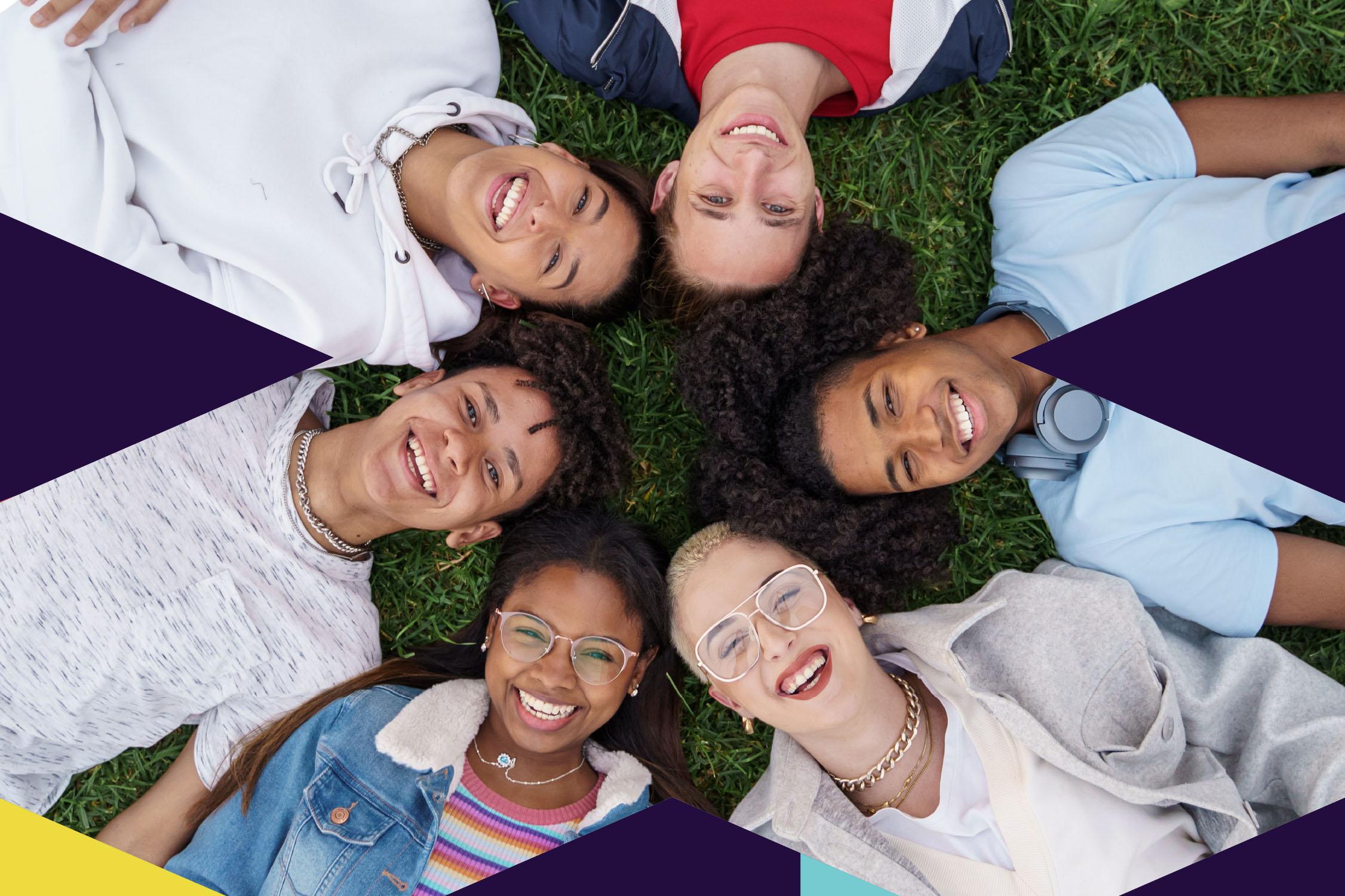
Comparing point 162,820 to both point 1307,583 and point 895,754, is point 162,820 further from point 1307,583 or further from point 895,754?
point 1307,583

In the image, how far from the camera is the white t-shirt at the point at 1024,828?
107 inches

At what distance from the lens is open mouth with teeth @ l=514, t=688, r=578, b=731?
2854mm

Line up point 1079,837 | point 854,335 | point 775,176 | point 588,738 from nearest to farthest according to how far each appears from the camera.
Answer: point 775,176
point 1079,837
point 854,335
point 588,738

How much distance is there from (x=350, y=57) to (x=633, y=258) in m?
1.02

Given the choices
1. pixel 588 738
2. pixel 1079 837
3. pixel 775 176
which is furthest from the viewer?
pixel 588 738

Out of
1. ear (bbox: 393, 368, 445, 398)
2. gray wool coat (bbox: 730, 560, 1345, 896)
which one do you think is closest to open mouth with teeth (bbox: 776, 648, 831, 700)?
gray wool coat (bbox: 730, 560, 1345, 896)

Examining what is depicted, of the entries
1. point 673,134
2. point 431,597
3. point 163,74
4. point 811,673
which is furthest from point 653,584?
point 163,74

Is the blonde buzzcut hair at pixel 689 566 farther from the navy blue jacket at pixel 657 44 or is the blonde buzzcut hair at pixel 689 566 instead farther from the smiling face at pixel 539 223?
the navy blue jacket at pixel 657 44

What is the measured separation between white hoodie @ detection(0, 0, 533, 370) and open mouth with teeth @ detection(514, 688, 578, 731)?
1108 millimetres

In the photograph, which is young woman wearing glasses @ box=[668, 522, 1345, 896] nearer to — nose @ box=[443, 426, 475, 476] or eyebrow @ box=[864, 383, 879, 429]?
eyebrow @ box=[864, 383, 879, 429]

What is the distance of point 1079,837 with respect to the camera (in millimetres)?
2723

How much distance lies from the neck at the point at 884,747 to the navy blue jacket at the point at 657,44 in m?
1.83

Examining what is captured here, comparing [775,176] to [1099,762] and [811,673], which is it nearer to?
[811,673]

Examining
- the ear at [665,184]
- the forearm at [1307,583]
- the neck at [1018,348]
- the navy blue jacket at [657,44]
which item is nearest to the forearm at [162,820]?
the ear at [665,184]
